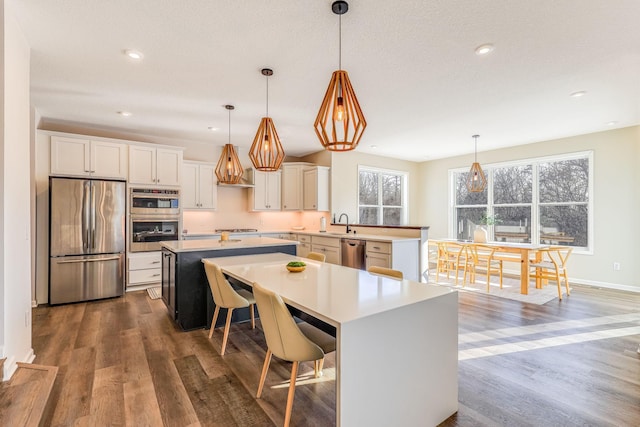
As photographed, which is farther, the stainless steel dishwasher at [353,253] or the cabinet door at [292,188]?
the cabinet door at [292,188]

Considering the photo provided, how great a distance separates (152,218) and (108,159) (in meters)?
1.07

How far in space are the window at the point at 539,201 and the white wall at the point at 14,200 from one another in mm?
7272

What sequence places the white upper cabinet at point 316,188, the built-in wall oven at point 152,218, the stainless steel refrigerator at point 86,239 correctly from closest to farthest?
the stainless steel refrigerator at point 86,239 < the built-in wall oven at point 152,218 < the white upper cabinet at point 316,188

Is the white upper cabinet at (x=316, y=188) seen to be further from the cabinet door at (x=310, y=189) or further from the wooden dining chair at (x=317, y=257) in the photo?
the wooden dining chair at (x=317, y=257)

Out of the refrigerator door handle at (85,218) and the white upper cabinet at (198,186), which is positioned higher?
the white upper cabinet at (198,186)

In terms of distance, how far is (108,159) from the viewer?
4.72 metres

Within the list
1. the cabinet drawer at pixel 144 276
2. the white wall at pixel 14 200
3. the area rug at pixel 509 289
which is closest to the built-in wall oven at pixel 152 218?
the cabinet drawer at pixel 144 276

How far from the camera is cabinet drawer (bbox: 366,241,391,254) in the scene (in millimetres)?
4266

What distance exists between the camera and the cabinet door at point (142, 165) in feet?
16.1

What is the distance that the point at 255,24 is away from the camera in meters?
2.31

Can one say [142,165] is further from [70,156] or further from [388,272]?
[388,272]

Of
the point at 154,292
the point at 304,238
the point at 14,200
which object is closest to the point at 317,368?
the point at 14,200

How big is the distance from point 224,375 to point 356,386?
143 cm

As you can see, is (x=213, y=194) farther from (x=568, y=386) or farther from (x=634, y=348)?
(x=634, y=348)
